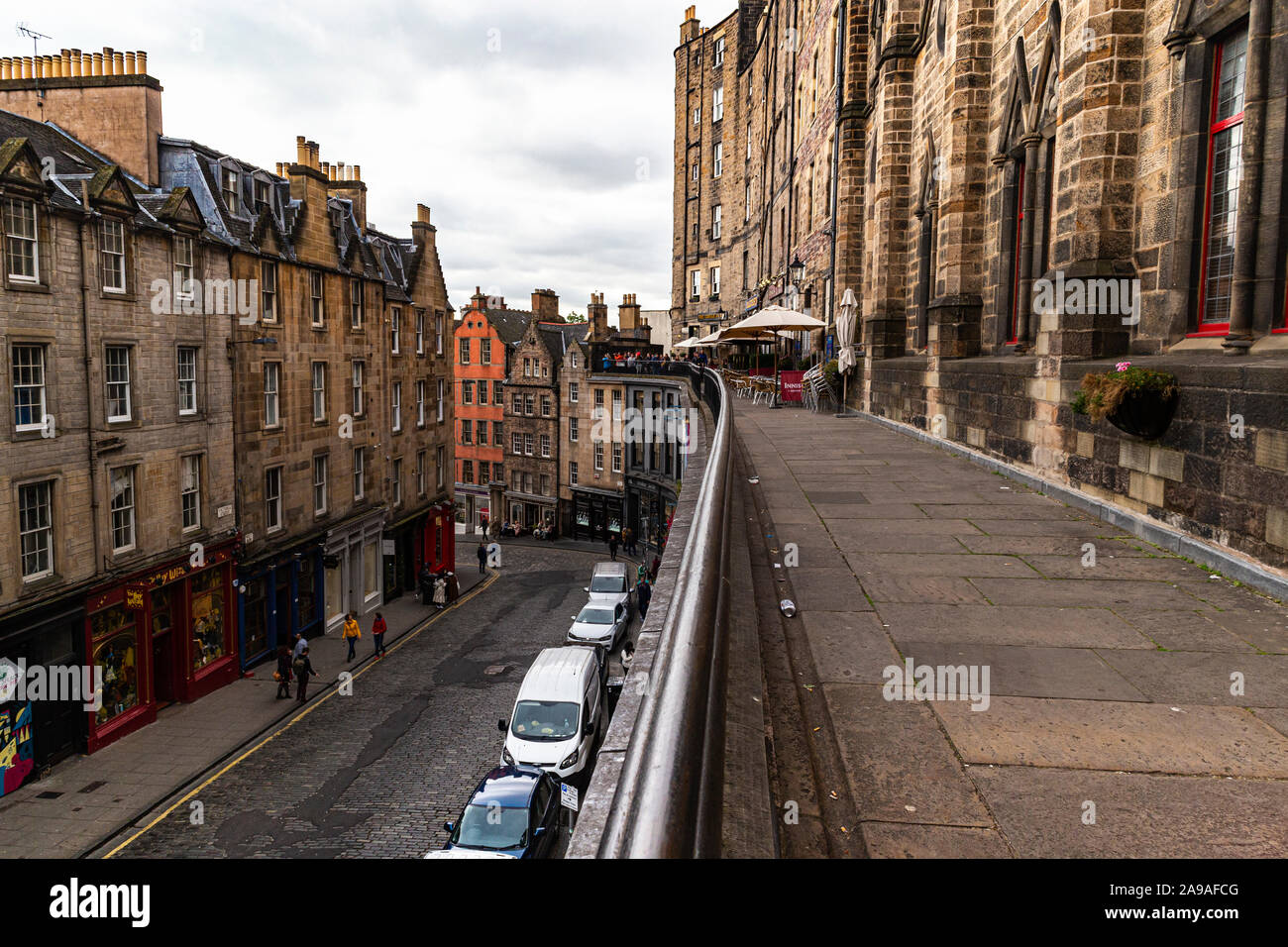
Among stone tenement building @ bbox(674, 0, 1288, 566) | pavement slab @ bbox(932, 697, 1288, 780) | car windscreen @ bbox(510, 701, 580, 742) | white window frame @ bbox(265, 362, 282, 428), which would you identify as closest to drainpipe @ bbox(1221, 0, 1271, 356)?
stone tenement building @ bbox(674, 0, 1288, 566)

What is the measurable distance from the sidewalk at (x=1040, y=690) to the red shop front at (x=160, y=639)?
57.3 ft

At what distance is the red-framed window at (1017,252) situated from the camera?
1344 cm

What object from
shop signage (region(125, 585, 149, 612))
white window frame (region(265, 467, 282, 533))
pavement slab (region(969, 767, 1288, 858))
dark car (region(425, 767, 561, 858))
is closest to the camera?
pavement slab (region(969, 767, 1288, 858))

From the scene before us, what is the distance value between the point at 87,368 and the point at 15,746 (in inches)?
313

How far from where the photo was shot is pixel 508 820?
12.9 m

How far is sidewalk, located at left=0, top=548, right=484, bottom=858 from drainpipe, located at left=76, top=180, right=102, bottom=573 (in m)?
4.24

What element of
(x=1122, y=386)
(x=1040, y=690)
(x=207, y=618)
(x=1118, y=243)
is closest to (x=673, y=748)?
(x=1040, y=690)

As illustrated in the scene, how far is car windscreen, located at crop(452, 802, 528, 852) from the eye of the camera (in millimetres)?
12508

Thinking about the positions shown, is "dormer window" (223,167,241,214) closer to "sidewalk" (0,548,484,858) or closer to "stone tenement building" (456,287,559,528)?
"sidewalk" (0,548,484,858)

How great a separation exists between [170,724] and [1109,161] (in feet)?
73.5

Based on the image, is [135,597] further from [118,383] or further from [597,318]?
[597,318]

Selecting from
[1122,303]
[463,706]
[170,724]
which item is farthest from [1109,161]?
[170,724]

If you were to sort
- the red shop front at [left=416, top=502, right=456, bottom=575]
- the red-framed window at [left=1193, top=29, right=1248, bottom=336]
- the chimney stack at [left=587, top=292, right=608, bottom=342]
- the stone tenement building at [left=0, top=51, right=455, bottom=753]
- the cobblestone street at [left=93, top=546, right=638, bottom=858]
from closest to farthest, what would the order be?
the red-framed window at [left=1193, top=29, right=1248, bottom=336] → the cobblestone street at [left=93, top=546, right=638, bottom=858] → the stone tenement building at [left=0, top=51, right=455, bottom=753] → the red shop front at [left=416, top=502, right=456, bottom=575] → the chimney stack at [left=587, top=292, right=608, bottom=342]
